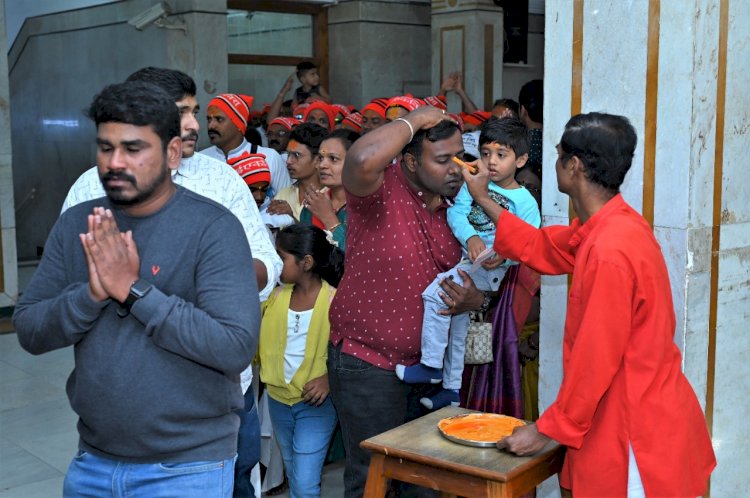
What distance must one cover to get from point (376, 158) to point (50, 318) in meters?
1.33

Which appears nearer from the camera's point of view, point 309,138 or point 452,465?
point 452,465

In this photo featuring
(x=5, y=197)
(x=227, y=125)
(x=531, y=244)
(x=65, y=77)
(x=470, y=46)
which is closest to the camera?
(x=531, y=244)

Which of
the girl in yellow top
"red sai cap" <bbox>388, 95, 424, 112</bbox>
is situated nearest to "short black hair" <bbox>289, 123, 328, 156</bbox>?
"red sai cap" <bbox>388, 95, 424, 112</bbox>

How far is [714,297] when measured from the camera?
3848 millimetres

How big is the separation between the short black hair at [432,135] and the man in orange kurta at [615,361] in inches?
24.5

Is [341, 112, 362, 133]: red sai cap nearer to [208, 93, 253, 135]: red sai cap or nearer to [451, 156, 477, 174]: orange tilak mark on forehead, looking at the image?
[208, 93, 253, 135]: red sai cap

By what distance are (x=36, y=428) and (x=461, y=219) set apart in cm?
340

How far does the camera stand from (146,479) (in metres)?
2.37

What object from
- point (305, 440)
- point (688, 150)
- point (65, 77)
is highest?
point (65, 77)

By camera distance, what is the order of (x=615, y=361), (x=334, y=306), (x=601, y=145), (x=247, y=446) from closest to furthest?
(x=615, y=361) → (x=601, y=145) → (x=247, y=446) → (x=334, y=306)

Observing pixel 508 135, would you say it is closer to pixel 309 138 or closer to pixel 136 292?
pixel 309 138

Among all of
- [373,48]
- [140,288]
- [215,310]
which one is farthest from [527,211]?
[373,48]

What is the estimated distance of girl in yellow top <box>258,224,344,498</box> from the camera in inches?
166

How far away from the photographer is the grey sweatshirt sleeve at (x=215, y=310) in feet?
7.40
